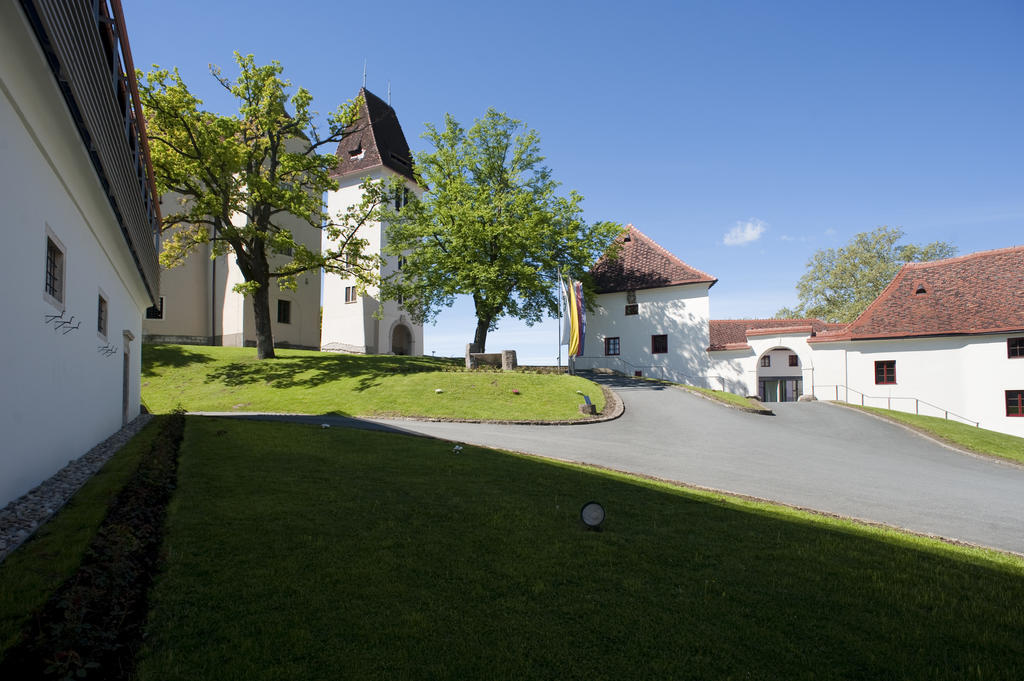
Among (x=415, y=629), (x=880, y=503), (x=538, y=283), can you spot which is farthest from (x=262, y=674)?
(x=538, y=283)

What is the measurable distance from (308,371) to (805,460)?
21983 millimetres

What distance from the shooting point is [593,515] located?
6145 millimetres

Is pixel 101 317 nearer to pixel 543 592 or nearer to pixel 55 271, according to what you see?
pixel 55 271

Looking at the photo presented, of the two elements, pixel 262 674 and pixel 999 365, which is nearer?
pixel 262 674

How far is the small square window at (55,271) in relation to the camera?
25.3ft

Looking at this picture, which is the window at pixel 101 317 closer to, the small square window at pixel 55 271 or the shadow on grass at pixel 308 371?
the small square window at pixel 55 271

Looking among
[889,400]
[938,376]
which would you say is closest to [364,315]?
[889,400]

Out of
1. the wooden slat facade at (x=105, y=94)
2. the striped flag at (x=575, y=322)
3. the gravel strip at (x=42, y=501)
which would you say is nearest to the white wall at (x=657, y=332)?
the striped flag at (x=575, y=322)

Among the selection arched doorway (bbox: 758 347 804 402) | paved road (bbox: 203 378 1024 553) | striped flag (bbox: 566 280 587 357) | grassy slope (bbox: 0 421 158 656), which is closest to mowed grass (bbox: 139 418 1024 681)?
grassy slope (bbox: 0 421 158 656)

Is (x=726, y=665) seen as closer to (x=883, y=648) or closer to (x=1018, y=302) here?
(x=883, y=648)

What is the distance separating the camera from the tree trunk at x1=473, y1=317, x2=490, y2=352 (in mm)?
33375

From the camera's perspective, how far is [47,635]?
310 centimetres

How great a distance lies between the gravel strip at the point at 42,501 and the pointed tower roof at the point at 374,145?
36.7m

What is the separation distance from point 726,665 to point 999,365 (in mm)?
34322
